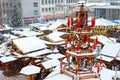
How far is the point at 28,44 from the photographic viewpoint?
2912 cm

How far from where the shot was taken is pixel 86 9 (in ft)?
39.5

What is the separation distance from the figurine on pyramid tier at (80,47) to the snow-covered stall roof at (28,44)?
1547 cm

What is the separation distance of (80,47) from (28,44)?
17589mm

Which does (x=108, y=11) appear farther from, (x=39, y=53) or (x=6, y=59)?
(x=6, y=59)

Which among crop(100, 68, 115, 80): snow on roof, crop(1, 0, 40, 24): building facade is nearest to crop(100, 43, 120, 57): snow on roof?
crop(100, 68, 115, 80): snow on roof

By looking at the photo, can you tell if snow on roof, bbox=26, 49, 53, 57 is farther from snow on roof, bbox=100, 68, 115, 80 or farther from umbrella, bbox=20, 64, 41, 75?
snow on roof, bbox=100, 68, 115, 80

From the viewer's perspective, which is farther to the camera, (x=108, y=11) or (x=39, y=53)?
(x=108, y=11)

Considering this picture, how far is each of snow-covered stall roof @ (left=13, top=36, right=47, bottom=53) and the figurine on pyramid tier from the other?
50.8ft

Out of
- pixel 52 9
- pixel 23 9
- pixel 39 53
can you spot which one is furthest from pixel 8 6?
pixel 39 53

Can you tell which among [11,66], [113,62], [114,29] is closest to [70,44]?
→ [113,62]

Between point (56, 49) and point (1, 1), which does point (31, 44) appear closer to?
point (56, 49)

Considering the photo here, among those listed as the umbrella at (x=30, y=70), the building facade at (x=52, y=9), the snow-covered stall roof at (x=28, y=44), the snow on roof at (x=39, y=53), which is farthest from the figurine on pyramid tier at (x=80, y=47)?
the building facade at (x=52, y=9)

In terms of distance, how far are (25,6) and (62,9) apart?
13126 mm

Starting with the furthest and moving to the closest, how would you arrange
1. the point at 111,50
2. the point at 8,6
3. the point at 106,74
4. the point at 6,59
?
the point at 8,6
the point at 6,59
the point at 111,50
the point at 106,74
